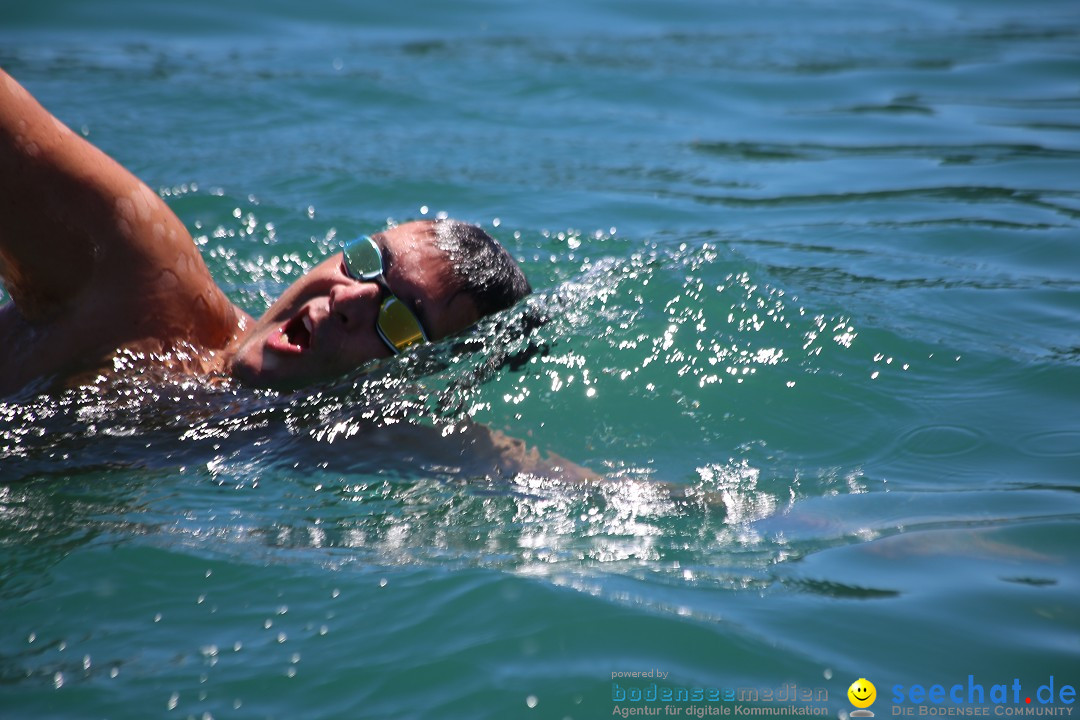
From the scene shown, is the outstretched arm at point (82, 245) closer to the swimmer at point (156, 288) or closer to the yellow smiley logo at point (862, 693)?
the swimmer at point (156, 288)

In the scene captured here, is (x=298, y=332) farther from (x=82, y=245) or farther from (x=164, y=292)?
(x=82, y=245)

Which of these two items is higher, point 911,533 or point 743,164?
point 743,164

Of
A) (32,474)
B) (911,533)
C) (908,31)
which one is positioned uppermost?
(908,31)

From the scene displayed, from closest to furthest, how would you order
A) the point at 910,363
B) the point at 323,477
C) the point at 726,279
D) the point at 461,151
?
the point at 323,477, the point at 910,363, the point at 726,279, the point at 461,151

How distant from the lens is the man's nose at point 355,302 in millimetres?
3947

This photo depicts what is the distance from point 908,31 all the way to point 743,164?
165 inches

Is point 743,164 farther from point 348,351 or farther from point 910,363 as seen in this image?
point 348,351

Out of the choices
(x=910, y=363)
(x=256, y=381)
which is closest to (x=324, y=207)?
(x=256, y=381)

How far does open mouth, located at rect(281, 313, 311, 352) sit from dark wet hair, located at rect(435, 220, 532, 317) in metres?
0.54

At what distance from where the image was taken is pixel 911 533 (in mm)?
3641

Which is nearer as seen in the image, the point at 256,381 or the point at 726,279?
the point at 256,381

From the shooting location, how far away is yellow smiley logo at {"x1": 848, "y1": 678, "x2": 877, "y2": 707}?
2.82 m

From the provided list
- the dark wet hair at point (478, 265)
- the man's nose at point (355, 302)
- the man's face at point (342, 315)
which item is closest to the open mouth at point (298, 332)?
the man's face at point (342, 315)

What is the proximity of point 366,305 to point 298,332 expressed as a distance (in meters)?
0.27
